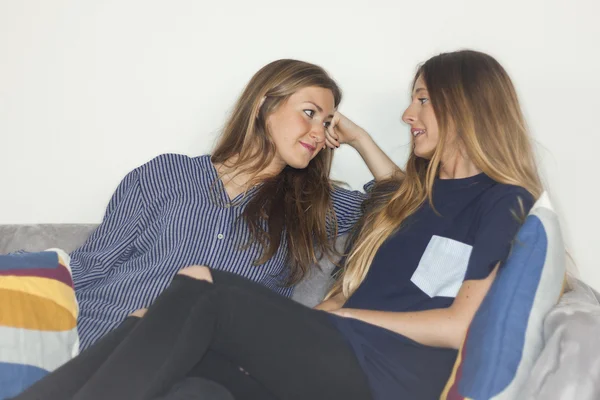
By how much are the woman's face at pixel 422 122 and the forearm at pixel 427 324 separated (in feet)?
1.58

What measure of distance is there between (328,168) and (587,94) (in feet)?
2.65

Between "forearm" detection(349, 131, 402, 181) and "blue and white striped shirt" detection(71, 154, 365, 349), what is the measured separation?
9cm

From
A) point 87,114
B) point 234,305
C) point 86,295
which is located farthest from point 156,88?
point 234,305

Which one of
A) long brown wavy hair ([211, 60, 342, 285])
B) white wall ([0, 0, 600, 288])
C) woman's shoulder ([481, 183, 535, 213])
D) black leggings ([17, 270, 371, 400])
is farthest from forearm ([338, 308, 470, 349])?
white wall ([0, 0, 600, 288])

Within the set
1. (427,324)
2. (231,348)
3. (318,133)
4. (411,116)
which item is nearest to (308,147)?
(318,133)

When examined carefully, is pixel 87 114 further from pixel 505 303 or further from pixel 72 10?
pixel 505 303

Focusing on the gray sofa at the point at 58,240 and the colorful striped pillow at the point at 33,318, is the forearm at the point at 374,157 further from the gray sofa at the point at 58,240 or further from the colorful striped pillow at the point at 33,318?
the colorful striped pillow at the point at 33,318

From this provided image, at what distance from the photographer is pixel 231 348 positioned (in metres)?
1.28

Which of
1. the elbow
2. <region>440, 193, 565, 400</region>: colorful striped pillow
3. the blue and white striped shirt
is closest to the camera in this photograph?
<region>440, 193, 565, 400</region>: colorful striped pillow

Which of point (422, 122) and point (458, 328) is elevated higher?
point (422, 122)

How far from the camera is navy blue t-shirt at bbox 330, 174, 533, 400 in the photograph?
1.34 m

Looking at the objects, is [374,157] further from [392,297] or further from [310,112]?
[392,297]

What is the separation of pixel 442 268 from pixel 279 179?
1.98 feet

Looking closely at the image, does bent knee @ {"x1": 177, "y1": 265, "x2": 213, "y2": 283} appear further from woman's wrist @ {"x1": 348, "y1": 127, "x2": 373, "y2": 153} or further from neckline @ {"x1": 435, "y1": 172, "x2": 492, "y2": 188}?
woman's wrist @ {"x1": 348, "y1": 127, "x2": 373, "y2": 153}
